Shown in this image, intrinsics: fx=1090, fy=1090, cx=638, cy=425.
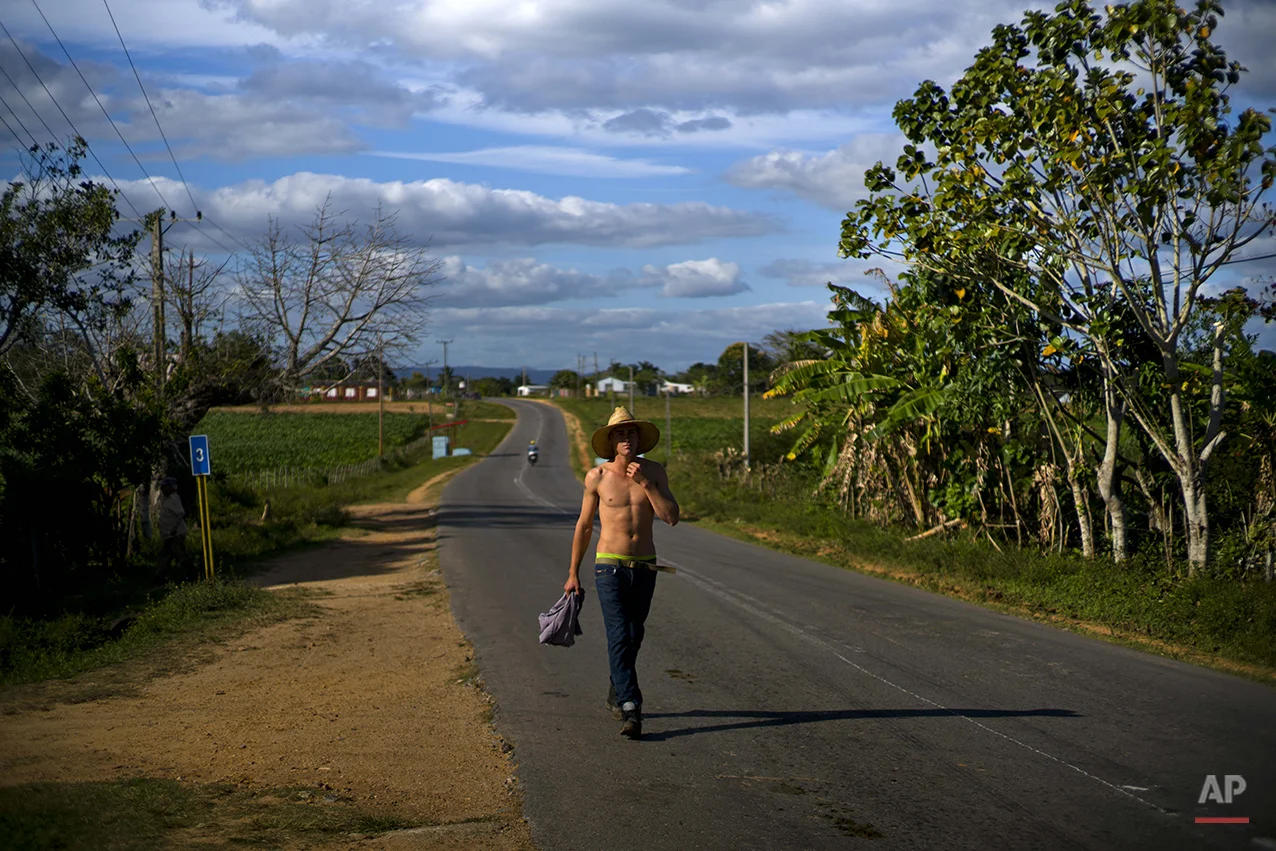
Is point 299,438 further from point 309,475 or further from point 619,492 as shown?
point 619,492

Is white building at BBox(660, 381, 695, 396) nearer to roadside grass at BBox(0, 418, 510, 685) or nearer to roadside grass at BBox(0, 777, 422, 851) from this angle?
roadside grass at BBox(0, 418, 510, 685)

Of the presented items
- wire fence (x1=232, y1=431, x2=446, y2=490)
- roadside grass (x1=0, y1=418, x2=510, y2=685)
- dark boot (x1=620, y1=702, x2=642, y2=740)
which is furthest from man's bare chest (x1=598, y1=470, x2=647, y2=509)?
wire fence (x1=232, y1=431, x2=446, y2=490)

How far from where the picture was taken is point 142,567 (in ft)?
57.5

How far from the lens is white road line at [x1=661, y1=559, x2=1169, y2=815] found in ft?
19.3

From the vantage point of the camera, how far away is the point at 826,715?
7.34 m

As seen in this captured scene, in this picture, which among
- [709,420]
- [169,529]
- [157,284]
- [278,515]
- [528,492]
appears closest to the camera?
[169,529]

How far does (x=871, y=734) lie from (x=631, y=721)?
1.51 m

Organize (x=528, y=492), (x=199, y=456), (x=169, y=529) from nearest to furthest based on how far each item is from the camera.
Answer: (x=199, y=456) → (x=169, y=529) → (x=528, y=492)

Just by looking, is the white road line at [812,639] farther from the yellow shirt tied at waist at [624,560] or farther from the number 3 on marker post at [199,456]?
the number 3 on marker post at [199,456]

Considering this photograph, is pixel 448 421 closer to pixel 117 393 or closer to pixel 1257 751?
pixel 117 393

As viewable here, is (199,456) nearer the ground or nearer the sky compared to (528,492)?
nearer the sky

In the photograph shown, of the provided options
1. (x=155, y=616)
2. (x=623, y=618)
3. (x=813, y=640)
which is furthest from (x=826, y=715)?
(x=155, y=616)

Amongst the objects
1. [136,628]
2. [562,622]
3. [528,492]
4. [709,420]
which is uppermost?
[709,420]

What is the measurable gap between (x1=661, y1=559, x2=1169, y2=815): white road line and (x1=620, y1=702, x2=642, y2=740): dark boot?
2.19m
